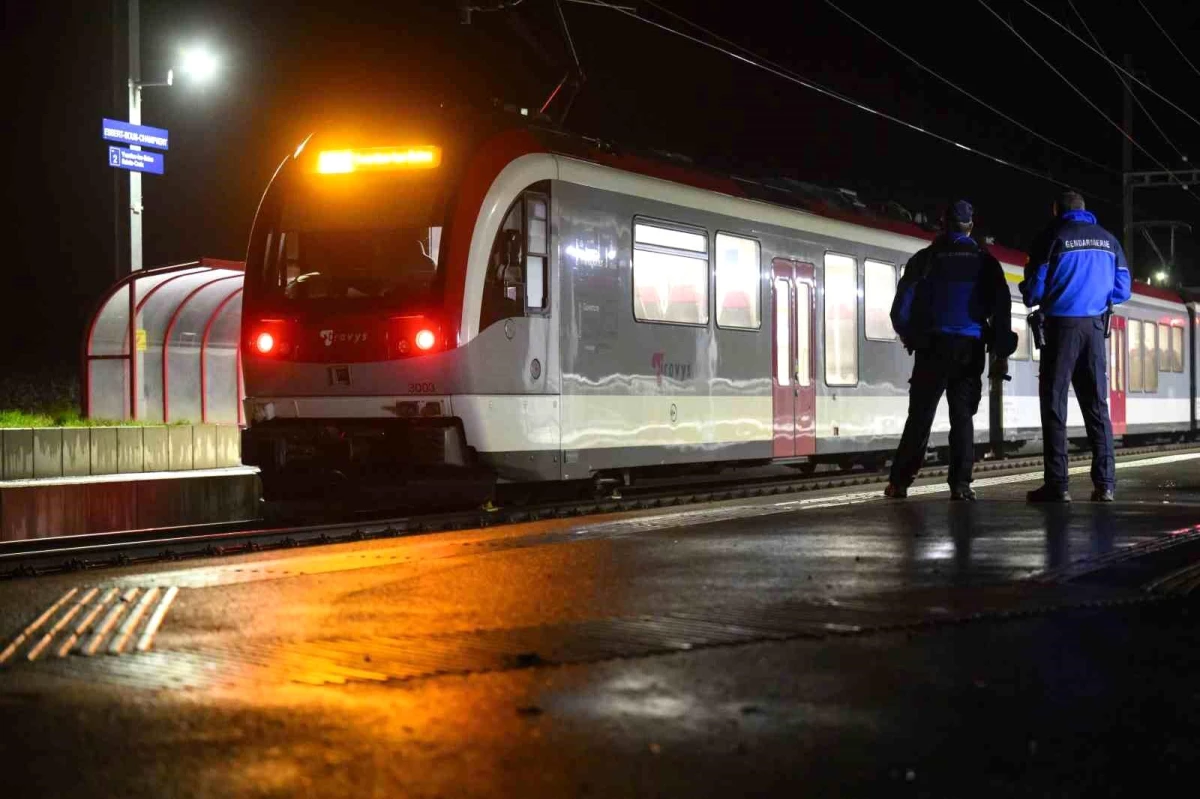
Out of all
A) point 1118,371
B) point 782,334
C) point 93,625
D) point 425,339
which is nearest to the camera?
point 93,625

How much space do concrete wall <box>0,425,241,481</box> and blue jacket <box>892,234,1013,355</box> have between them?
31.4ft

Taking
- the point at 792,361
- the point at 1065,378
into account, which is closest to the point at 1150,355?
the point at 792,361

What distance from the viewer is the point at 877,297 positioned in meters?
18.5

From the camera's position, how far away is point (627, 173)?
1371 cm

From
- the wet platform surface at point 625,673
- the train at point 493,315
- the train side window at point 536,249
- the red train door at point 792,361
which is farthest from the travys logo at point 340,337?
the red train door at point 792,361

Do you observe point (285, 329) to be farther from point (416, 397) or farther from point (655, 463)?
point (655, 463)

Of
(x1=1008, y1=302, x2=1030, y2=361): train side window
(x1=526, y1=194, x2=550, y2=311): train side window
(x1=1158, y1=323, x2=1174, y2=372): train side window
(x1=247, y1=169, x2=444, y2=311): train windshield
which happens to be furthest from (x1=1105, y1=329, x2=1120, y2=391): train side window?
(x1=247, y1=169, x2=444, y2=311): train windshield

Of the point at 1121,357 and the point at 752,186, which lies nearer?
the point at 752,186

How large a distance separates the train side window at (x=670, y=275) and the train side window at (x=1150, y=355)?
1601cm

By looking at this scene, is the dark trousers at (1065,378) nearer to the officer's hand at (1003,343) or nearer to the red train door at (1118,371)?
the officer's hand at (1003,343)

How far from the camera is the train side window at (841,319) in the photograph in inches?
682

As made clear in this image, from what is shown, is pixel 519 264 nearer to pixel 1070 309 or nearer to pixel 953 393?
pixel 953 393

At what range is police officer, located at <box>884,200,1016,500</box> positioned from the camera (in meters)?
10.8

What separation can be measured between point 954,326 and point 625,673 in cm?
661
